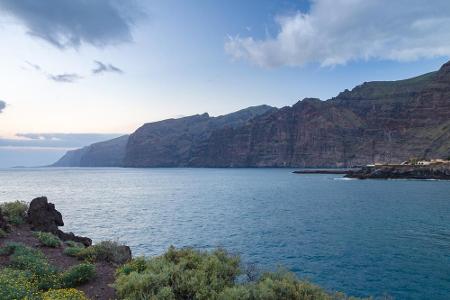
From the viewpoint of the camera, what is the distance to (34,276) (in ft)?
47.7

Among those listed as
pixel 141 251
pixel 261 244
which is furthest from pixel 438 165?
pixel 141 251

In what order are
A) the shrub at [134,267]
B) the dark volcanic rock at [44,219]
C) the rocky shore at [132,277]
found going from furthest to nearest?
the dark volcanic rock at [44,219] → the shrub at [134,267] → the rocky shore at [132,277]

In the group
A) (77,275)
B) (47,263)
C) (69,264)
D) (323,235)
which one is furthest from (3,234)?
(323,235)

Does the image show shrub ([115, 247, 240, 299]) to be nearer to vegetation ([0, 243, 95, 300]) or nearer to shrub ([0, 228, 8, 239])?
vegetation ([0, 243, 95, 300])

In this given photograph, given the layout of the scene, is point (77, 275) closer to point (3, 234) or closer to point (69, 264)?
point (69, 264)

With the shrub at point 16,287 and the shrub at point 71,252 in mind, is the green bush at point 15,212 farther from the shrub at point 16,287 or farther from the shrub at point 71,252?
the shrub at point 16,287

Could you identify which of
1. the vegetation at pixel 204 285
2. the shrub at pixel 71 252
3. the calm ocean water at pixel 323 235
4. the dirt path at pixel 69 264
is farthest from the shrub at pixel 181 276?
the calm ocean water at pixel 323 235

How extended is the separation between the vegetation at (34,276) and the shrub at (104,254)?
243 centimetres

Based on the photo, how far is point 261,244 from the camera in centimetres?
3647

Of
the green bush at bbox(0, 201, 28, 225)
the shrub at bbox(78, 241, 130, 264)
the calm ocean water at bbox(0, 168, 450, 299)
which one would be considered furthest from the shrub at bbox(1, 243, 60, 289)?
the calm ocean water at bbox(0, 168, 450, 299)

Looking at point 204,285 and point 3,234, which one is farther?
point 3,234

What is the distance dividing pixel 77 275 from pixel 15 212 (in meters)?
15.0

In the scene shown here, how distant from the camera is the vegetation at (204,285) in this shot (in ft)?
41.1

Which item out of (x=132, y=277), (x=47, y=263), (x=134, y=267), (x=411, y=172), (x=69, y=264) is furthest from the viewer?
(x=411, y=172)
